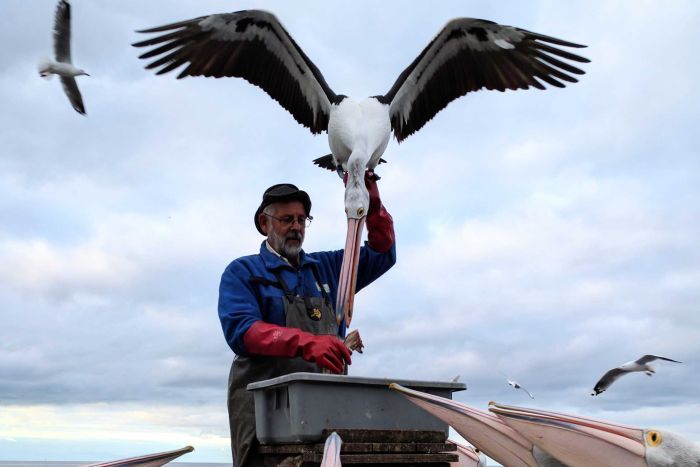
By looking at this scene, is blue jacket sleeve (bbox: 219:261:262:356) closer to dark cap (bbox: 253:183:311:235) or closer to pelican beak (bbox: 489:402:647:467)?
dark cap (bbox: 253:183:311:235)

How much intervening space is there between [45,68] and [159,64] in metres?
1.90

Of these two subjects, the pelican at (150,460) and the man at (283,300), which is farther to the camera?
the man at (283,300)

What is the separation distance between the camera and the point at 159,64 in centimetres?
453

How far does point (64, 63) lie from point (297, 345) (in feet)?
13.6

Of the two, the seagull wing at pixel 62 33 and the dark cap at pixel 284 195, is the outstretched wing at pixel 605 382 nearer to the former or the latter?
the dark cap at pixel 284 195

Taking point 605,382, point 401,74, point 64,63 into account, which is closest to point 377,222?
point 401,74

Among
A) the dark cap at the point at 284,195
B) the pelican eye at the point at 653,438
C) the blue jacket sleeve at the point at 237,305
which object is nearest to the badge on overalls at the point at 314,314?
the blue jacket sleeve at the point at 237,305

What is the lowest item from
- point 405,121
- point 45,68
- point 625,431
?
point 625,431

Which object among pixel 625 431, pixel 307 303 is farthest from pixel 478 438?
pixel 307 303

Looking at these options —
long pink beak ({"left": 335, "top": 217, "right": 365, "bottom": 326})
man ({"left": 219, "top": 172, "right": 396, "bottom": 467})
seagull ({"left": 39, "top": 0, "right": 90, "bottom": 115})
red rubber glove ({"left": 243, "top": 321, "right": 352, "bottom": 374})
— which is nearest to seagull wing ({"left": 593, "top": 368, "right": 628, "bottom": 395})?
man ({"left": 219, "top": 172, "right": 396, "bottom": 467})

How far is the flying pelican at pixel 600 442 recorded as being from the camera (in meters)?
2.43

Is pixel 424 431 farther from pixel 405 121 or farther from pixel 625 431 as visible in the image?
pixel 405 121

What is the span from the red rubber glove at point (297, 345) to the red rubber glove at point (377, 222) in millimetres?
993

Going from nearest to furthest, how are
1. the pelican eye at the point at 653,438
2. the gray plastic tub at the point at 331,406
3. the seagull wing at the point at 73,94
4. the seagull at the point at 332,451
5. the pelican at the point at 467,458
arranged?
the seagull at the point at 332,451, the pelican eye at the point at 653,438, the gray plastic tub at the point at 331,406, the pelican at the point at 467,458, the seagull wing at the point at 73,94
